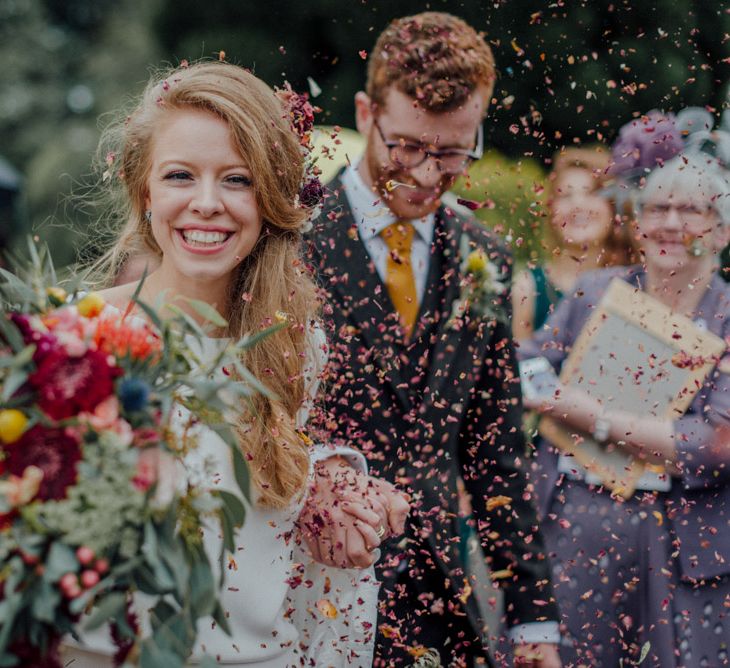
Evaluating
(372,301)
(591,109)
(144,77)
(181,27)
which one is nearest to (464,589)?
(372,301)

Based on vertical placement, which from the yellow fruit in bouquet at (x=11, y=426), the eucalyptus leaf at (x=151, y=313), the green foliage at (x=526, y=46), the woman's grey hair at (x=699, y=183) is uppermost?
the green foliage at (x=526, y=46)

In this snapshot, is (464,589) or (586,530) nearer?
(464,589)

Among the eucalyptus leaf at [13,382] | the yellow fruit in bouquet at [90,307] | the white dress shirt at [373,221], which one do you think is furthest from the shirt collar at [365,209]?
the eucalyptus leaf at [13,382]

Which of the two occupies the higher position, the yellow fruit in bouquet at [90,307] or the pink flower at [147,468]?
the yellow fruit in bouquet at [90,307]

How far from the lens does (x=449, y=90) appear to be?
11.5 feet

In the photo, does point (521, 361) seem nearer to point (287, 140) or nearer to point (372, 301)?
point (372, 301)

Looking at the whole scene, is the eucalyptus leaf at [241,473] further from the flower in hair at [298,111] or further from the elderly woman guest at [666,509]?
the elderly woman guest at [666,509]

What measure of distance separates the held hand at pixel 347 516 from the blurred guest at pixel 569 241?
8.40 ft

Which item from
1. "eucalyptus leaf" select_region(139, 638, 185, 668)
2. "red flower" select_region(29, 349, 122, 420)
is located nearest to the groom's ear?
"red flower" select_region(29, 349, 122, 420)

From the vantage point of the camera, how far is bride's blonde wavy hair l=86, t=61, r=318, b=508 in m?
2.78

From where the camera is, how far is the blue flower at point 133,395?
1.81 meters

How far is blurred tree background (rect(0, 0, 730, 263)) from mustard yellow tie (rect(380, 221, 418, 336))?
0.46 m

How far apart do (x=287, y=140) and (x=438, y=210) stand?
3.28 feet

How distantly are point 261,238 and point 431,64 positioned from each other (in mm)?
976
